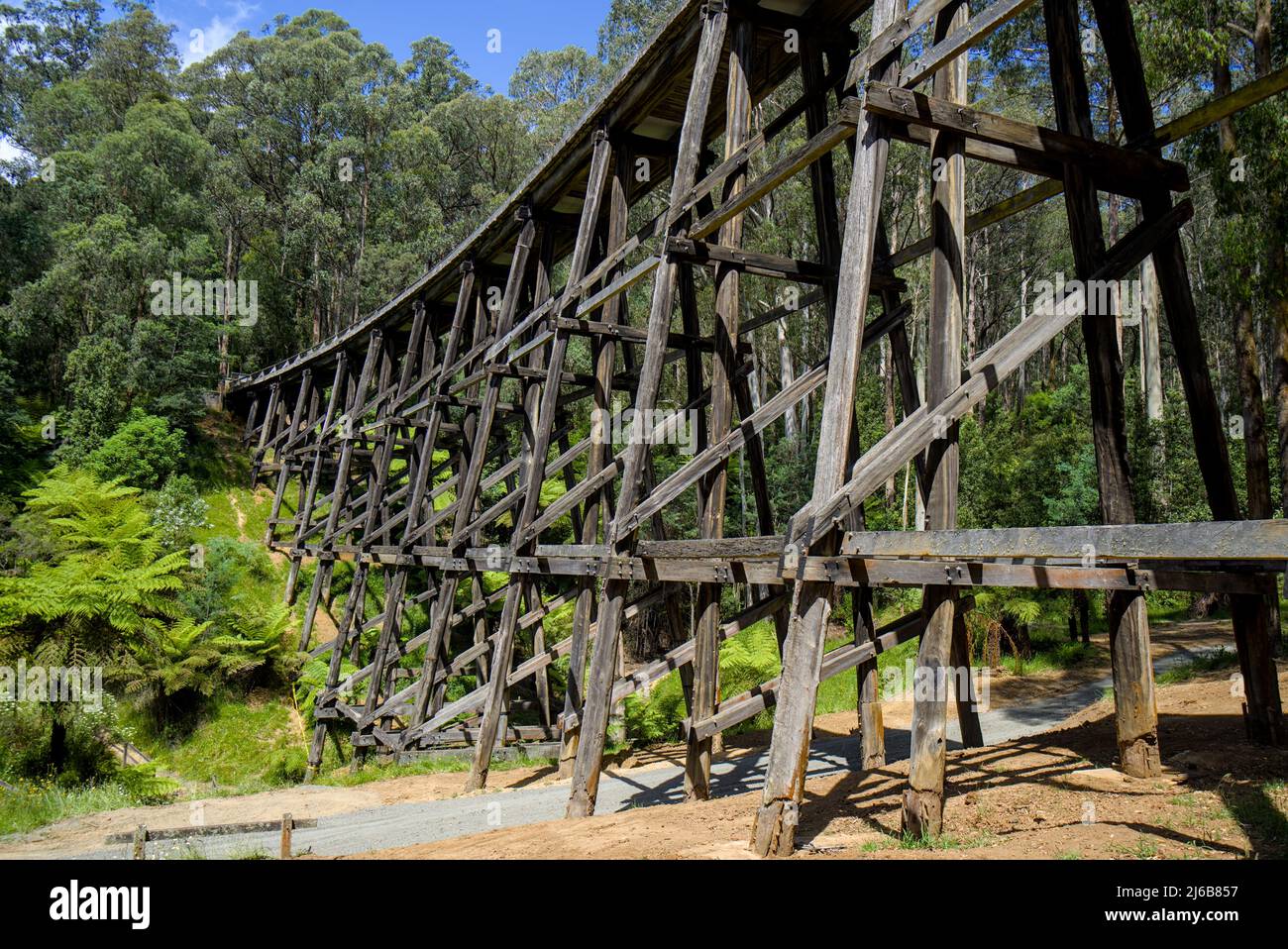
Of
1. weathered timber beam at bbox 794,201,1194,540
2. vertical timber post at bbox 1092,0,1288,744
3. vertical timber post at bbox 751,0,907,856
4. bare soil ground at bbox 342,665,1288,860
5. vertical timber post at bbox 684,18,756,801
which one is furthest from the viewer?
vertical timber post at bbox 684,18,756,801

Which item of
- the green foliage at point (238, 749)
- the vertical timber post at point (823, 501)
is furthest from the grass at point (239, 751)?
the vertical timber post at point (823, 501)

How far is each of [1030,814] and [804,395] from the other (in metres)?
3.32

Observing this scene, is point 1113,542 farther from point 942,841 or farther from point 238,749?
point 238,749

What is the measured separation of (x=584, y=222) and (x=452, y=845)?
586 centimetres

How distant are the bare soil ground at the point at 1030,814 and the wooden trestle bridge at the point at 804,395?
0.30 metres

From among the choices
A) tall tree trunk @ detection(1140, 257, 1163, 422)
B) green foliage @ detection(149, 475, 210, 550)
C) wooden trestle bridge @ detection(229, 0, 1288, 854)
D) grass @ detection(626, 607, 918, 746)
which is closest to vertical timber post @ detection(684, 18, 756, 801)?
wooden trestle bridge @ detection(229, 0, 1288, 854)

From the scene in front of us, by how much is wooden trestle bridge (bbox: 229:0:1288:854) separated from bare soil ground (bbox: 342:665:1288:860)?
0.30m

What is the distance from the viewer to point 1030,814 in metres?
4.26

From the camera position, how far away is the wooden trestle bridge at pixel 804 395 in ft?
14.3

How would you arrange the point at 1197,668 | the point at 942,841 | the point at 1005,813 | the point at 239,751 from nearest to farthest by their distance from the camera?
1. the point at 942,841
2. the point at 1005,813
3. the point at 1197,668
4. the point at 239,751

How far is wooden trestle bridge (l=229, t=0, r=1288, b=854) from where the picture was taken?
171 inches

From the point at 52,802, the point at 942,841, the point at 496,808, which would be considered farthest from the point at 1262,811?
the point at 52,802

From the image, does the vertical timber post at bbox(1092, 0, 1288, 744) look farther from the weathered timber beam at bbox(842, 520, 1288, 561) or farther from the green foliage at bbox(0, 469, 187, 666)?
the green foliage at bbox(0, 469, 187, 666)
